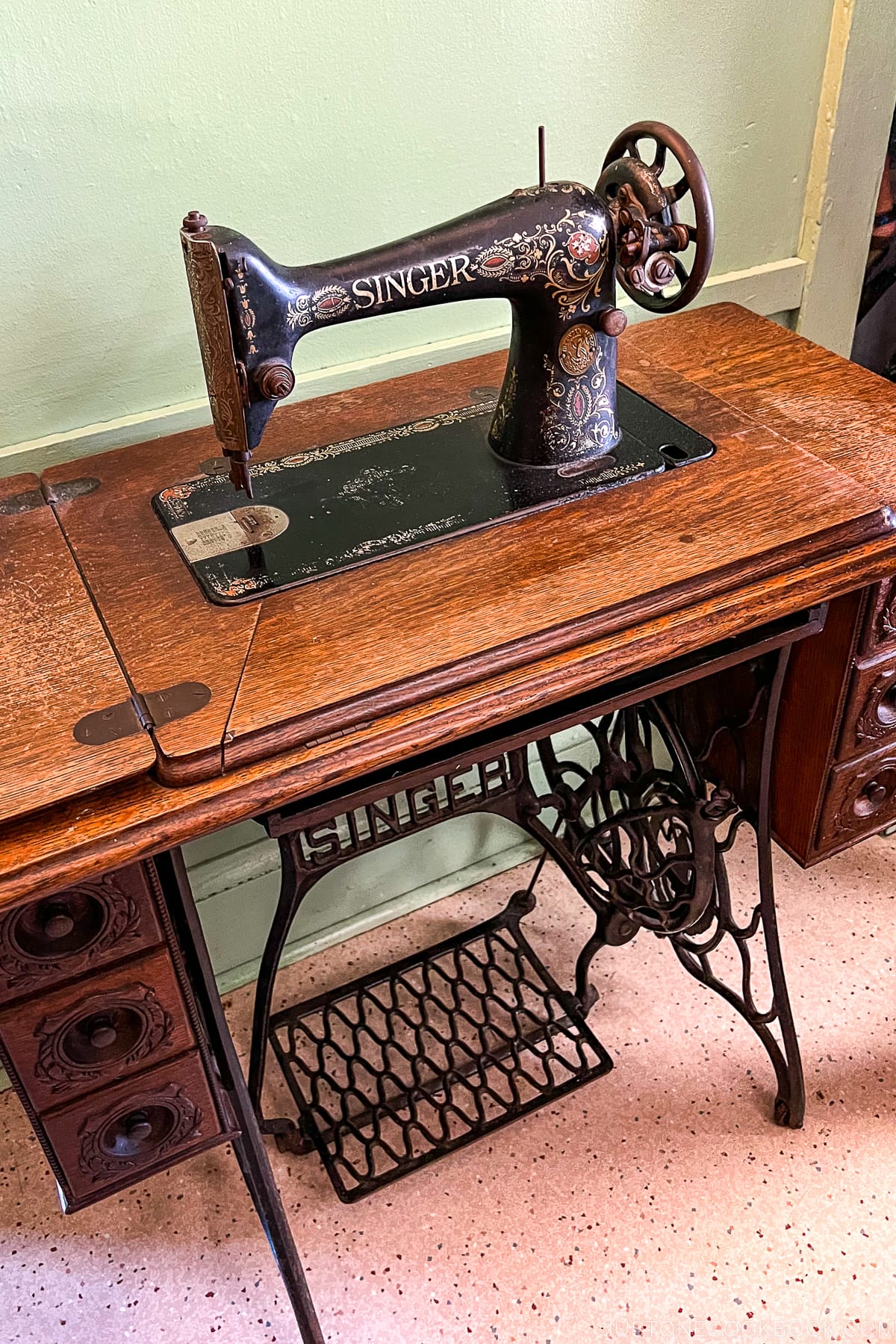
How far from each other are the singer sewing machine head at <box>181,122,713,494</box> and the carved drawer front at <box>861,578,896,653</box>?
321 millimetres

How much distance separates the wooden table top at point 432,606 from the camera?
86 centimetres

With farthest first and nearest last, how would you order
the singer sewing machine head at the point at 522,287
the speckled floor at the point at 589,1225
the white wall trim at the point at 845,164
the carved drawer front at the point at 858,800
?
the white wall trim at the point at 845,164, the speckled floor at the point at 589,1225, the carved drawer front at the point at 858,800, the singer sewing machine head at the point at 522,287

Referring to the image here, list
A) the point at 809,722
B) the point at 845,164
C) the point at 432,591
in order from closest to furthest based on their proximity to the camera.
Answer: the point at 432,591
the point at 809,722
the point at 845,164

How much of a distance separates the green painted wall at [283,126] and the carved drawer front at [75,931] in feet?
2.13

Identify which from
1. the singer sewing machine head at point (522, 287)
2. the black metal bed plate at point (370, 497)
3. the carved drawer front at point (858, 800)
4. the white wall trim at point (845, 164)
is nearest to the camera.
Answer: the singer sewing machine head at point (522, 287)

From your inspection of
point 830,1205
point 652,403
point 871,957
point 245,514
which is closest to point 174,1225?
point 830,1205

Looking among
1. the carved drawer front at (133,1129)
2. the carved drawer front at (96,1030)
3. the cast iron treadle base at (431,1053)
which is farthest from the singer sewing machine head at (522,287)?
the cast iron treadle base at (431,1053)

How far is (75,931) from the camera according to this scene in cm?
93

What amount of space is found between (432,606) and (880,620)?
1.57 feet

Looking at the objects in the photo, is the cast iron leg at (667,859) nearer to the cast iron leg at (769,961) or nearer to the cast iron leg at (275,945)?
the cast iron leg at (769,961)

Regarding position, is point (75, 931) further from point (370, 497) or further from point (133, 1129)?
point (370, 497)

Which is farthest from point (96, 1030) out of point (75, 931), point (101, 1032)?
point (75, 931)

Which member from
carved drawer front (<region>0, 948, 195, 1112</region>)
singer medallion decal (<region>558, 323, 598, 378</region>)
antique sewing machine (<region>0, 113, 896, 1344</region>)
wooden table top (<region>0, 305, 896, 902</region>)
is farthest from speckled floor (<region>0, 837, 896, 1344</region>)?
singer medallion decal (<region>558, 323, 598, 378</region>)

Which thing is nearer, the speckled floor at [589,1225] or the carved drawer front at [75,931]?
the carved drawer front at [75,931]
